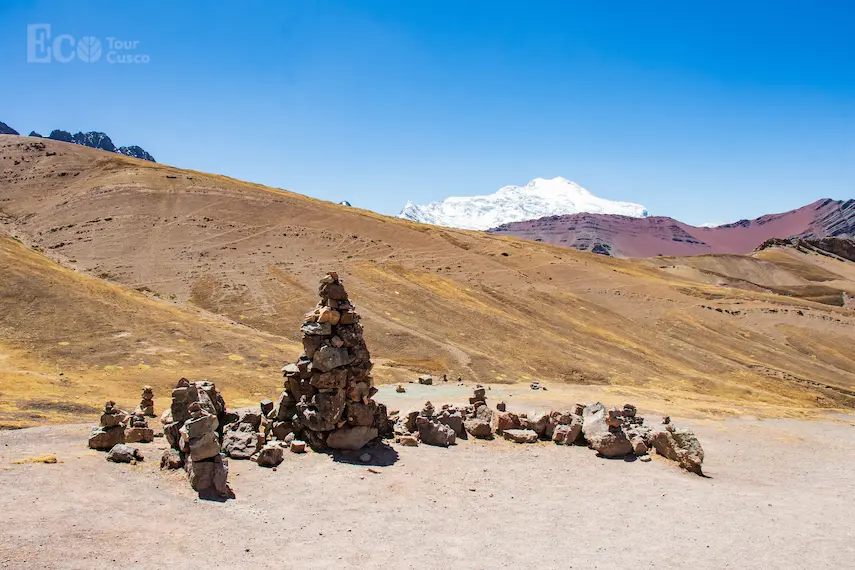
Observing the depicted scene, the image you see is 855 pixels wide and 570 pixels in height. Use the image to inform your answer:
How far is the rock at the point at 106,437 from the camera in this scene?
13.8m

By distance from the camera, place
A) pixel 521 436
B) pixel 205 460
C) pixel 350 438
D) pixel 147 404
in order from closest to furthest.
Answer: pixel 205 460
pixel 350 438
pixel 147 404
pixel 521 436

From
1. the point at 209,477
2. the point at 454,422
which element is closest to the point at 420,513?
the point at 209,477

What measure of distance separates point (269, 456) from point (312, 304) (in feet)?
83.9

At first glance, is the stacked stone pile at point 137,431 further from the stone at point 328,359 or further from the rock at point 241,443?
the stone at point 328,359

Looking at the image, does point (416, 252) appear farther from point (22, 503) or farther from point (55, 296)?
point (22, 503)

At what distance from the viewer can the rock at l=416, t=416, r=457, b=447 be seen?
1766cm

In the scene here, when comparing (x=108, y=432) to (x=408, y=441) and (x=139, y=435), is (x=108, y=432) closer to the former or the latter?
(x=139, y=435)

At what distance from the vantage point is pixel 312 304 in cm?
3919

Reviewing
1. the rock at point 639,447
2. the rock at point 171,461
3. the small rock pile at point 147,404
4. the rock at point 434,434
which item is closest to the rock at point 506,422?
the rock at point 434,434

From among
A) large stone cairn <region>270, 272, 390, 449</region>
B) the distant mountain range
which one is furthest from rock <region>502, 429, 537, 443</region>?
the distant mountain range

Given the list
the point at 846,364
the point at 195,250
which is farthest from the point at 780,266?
the point at 195,250

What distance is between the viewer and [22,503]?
988cm

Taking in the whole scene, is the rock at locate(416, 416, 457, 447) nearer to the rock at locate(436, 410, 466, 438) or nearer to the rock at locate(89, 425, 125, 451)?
the rock at locate(436, 410, 466, 438)

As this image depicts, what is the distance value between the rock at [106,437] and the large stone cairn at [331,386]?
4211 millimetres
